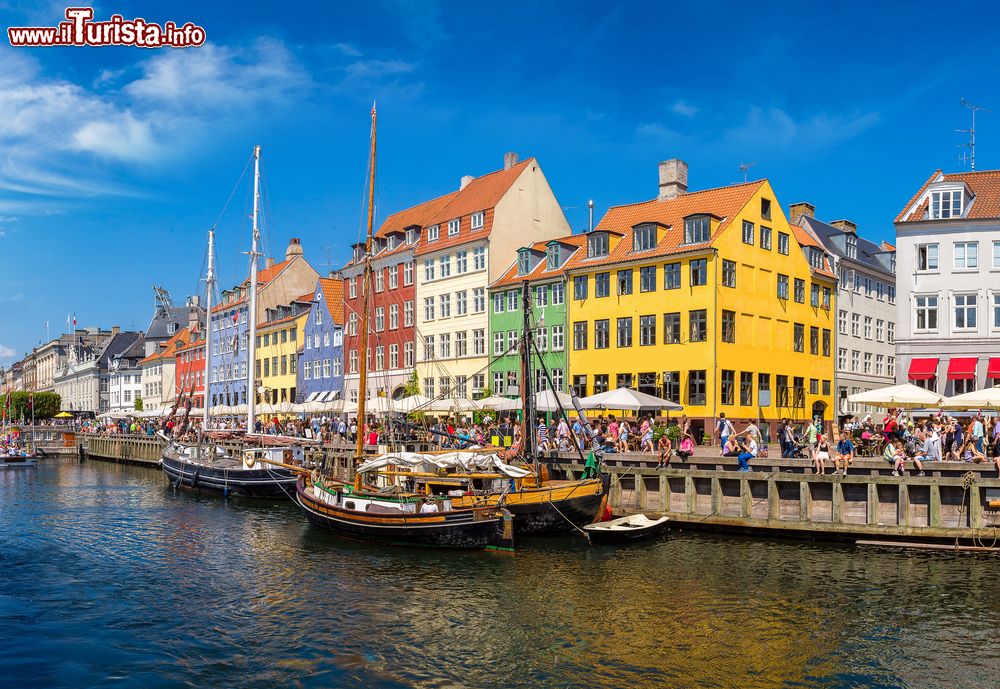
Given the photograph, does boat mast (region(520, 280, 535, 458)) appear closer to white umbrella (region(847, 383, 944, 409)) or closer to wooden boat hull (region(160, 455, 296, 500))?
white umbrella (region(847, 383, 944, 409))

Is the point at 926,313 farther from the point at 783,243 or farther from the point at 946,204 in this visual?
the point at 783,243

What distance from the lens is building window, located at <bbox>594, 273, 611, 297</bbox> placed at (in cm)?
5862

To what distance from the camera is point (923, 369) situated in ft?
172

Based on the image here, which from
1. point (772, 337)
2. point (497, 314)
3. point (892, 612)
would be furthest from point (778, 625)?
point (497, 314)

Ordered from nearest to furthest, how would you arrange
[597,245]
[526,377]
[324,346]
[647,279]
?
[526,377], [647,279], [597,245], [324,346]

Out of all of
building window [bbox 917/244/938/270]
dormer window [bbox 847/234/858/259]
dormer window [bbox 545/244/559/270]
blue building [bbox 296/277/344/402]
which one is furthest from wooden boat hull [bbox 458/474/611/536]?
blue building [bbox 296/277/344/402]

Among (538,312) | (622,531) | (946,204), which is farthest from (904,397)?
(538,312)

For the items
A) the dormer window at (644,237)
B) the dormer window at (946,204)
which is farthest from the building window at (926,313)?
the dormer window at (644,237)

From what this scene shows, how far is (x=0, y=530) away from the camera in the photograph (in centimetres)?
3756

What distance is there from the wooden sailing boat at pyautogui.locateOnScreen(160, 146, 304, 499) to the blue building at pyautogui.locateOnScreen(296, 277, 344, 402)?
20.1 m

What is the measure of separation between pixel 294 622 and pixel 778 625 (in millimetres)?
11098

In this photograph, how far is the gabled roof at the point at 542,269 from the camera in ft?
205

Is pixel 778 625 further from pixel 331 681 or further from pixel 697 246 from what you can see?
pixel 697 246

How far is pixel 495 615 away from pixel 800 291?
4621 cm
